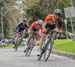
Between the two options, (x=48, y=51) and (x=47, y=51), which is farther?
(x=47, y=51)

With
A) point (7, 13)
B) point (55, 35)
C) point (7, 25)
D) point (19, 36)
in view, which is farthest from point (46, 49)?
point (7, 25)

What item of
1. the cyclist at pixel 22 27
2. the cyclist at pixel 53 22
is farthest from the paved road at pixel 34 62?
the cyclist at pixel 22 27

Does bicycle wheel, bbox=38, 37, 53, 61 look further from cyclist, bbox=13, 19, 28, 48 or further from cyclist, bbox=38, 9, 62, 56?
cyclist, bbox=13, 19, 28, 48

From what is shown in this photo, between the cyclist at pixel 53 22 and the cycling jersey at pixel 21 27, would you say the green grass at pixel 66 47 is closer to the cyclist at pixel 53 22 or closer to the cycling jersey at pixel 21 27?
the cycling jersey at pixel 21 27

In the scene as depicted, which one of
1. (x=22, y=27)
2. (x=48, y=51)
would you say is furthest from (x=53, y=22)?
(x=22, y=27)

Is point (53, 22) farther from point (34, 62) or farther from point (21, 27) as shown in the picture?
point (21, 27)

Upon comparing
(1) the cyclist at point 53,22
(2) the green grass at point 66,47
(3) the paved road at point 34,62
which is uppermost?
(1) the cyclist at point 53,22

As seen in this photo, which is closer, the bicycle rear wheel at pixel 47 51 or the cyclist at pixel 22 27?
the bicycle rear wheel at pixel 47 51

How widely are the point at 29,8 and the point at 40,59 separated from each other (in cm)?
5920

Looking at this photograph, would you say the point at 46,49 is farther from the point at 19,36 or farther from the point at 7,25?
the point at 7,25

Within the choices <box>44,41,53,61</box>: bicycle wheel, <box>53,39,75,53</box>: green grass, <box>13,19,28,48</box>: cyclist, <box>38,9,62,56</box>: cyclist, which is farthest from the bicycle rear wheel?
<box>13,19,28,48</box>: cyclist

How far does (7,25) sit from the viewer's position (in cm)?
6531

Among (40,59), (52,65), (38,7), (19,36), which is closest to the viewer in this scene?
(52,65)

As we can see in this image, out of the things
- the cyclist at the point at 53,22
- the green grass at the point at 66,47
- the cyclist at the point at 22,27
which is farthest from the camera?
the cyclist at the point at 22,27
